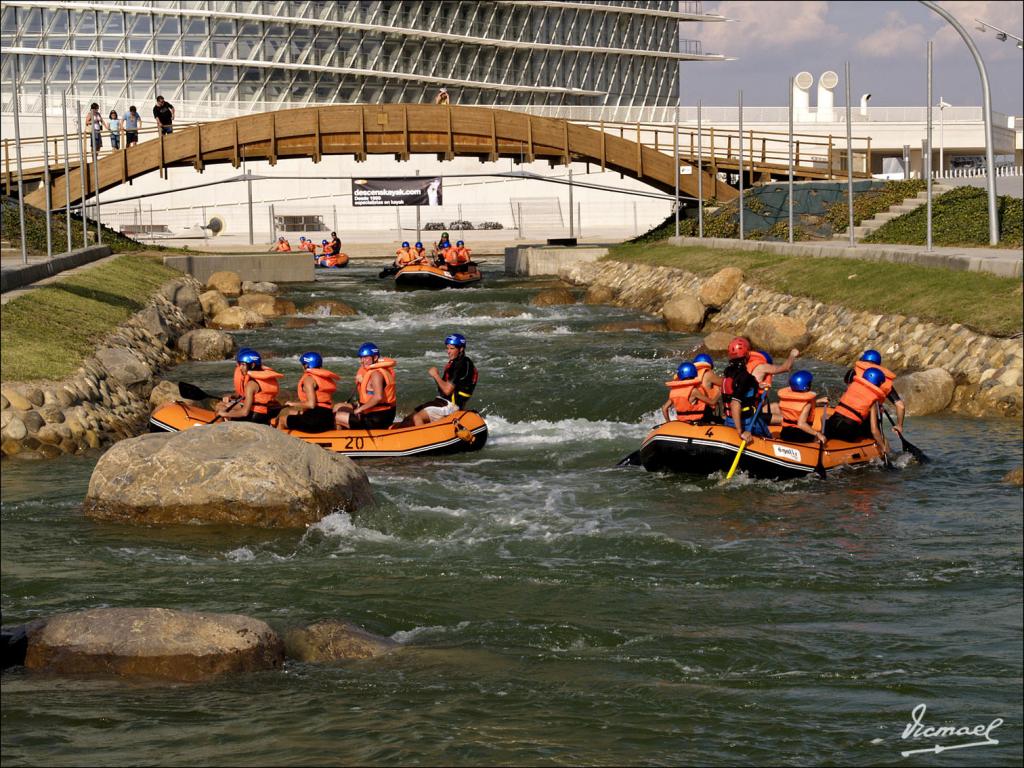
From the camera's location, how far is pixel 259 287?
46125mm

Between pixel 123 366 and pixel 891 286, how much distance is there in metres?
14.0

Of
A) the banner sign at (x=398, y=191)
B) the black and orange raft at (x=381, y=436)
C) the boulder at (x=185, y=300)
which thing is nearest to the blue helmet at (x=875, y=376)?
the black and orange raft at (x=381, y=436)

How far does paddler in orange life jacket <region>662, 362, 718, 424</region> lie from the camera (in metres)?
19.2

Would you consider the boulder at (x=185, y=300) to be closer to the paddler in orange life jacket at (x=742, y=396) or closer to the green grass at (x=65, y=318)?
the green grass at (x=65, y=318)

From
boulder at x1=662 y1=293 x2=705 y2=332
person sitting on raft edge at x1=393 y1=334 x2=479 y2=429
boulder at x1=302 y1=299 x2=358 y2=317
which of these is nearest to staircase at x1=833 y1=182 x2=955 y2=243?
boulder at x1=662 y1=293 x2=705 y2=332

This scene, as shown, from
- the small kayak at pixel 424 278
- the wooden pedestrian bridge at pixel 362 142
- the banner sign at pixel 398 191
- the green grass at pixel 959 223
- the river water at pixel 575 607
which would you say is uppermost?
the wooden pedestrian bridge at pixel 362 142

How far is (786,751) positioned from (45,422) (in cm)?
1098

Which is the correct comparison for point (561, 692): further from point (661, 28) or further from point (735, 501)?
point (661, 28)

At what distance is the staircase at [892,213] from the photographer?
140ft

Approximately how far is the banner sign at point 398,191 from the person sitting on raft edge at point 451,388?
38.2 meters

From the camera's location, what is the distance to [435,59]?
296ft

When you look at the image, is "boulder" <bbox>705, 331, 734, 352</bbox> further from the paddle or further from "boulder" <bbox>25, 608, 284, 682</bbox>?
"boulder" <bbox>25, 608, 284, 682</bbox>

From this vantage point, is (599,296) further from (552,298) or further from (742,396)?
(742,396)

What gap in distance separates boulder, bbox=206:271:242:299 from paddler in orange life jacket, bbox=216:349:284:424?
25.0 meters
